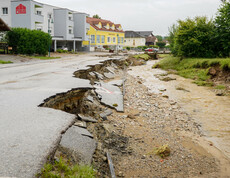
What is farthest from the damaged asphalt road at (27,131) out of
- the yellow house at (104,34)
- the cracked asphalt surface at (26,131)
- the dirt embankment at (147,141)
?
the yellow house at (104,34)

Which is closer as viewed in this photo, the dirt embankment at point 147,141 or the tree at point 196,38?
the dirt embankment at point 147,141

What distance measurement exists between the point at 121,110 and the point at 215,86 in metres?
9.91

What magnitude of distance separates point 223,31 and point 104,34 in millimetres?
37615

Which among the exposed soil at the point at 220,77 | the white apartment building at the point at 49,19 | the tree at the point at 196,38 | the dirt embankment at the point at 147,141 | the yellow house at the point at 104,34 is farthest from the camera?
the yellow house at the point at 104,34

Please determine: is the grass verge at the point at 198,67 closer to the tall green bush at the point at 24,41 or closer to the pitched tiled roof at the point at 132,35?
the tall green bush at the point at 24,41

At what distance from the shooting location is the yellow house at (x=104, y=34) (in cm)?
5356

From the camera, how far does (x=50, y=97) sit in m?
6.85

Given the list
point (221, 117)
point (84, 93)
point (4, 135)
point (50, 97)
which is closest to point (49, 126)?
point (4, 135)


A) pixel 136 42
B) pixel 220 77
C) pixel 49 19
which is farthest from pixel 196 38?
pixel 136 42

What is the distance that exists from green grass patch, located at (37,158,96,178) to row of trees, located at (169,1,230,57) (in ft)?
69.4

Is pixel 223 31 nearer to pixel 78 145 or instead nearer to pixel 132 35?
pixel 78 145

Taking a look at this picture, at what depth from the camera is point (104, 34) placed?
186 feet

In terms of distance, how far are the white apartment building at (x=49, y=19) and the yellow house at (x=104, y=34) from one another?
311 centimetres

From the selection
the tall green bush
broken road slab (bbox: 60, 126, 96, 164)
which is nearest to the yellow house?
the tall green bush
